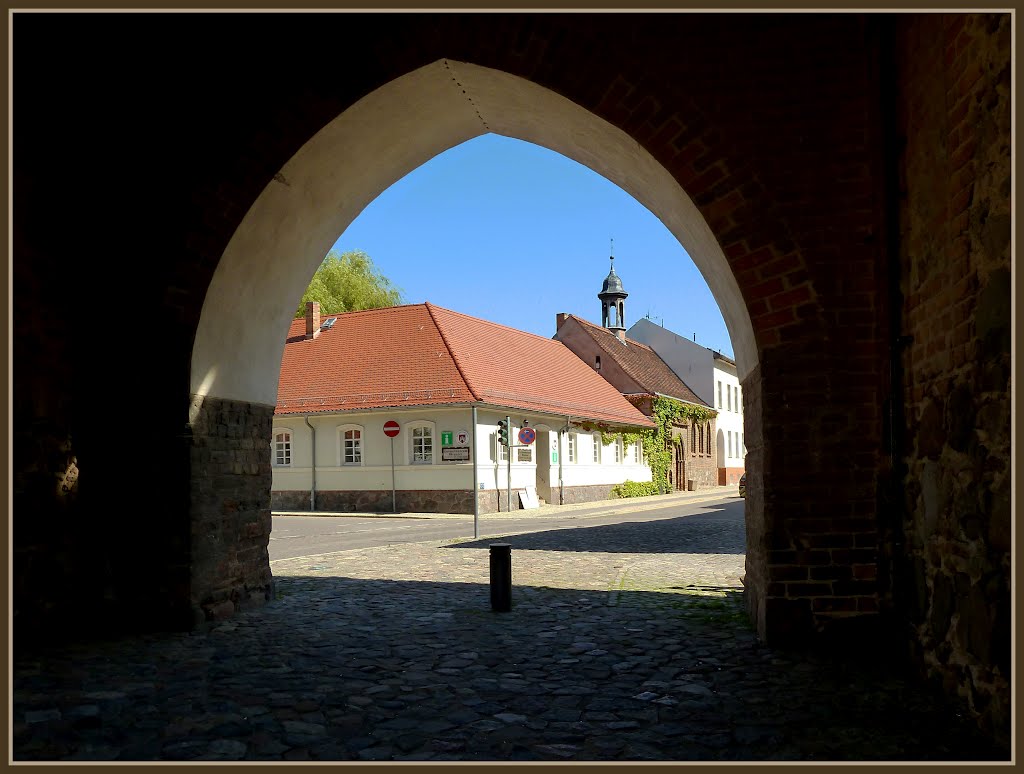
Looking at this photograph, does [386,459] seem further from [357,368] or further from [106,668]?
[106,668]

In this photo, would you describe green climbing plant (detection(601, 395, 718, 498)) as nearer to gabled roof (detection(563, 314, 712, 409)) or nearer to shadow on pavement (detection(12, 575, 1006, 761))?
gabled roof (detection(563, 314, 712, 409))

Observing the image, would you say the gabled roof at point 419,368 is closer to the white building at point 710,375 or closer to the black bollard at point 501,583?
the black bollard at point 501,583

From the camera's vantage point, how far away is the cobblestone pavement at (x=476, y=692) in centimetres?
399

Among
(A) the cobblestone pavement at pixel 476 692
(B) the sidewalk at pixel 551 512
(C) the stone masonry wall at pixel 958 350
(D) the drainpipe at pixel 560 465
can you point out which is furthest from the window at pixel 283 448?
(C) the stone masonry wall at pixel 958 350

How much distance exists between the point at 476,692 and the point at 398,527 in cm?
1628

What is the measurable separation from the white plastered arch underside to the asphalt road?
6.45m

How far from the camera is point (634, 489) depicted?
3741 cm

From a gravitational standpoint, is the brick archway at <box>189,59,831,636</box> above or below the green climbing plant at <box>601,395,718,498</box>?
above

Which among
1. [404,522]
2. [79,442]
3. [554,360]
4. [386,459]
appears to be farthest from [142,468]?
[554,360]

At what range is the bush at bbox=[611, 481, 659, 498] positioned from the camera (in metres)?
36.2

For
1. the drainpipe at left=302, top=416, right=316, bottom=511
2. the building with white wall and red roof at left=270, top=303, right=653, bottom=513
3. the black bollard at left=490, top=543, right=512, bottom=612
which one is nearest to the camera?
the black bollard at left=490, top=543, right=512, bottom=612

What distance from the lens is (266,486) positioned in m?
8.30

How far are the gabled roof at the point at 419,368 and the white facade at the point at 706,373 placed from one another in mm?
20463

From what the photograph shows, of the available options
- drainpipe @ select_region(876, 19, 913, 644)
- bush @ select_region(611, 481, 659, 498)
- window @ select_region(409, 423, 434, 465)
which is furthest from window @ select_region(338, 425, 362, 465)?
drainpipe @ select_region(876, 19, 913, 644)
